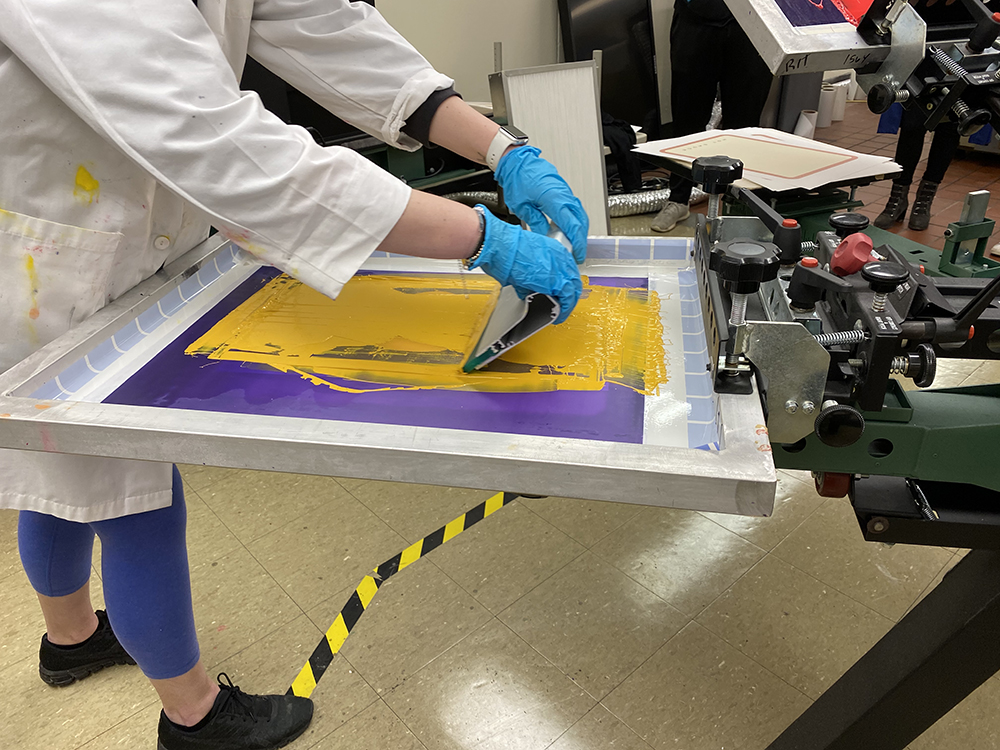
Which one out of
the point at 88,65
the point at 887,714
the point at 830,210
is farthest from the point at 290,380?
the point at 830,210

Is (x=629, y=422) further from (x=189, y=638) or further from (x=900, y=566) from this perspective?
(x=900, y=566)

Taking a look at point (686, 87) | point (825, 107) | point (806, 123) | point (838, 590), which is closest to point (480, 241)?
point (838, 590)

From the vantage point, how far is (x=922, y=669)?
95cm

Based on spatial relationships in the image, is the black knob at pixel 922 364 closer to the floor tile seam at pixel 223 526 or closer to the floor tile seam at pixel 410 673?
the floor tile seam at pixel 410 673

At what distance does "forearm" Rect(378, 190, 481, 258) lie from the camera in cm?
88

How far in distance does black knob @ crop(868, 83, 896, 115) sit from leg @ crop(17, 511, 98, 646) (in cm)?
164

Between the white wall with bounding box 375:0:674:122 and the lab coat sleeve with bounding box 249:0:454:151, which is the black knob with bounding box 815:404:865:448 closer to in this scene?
the lab coat sleeve with bounding box 249:0:454:151

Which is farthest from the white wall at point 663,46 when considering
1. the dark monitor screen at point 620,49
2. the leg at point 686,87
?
the leg at point 686,87

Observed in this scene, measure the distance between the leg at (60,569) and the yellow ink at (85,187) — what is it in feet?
2.12

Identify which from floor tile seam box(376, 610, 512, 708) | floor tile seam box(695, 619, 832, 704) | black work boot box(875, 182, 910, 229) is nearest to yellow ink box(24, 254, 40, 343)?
floor tile seam box(376, 610, 512, 708)

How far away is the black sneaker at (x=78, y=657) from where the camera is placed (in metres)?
1.43

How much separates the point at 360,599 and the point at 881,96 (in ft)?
4.69

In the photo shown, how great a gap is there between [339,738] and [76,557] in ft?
2.03

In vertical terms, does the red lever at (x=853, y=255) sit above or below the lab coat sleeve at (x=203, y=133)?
below
